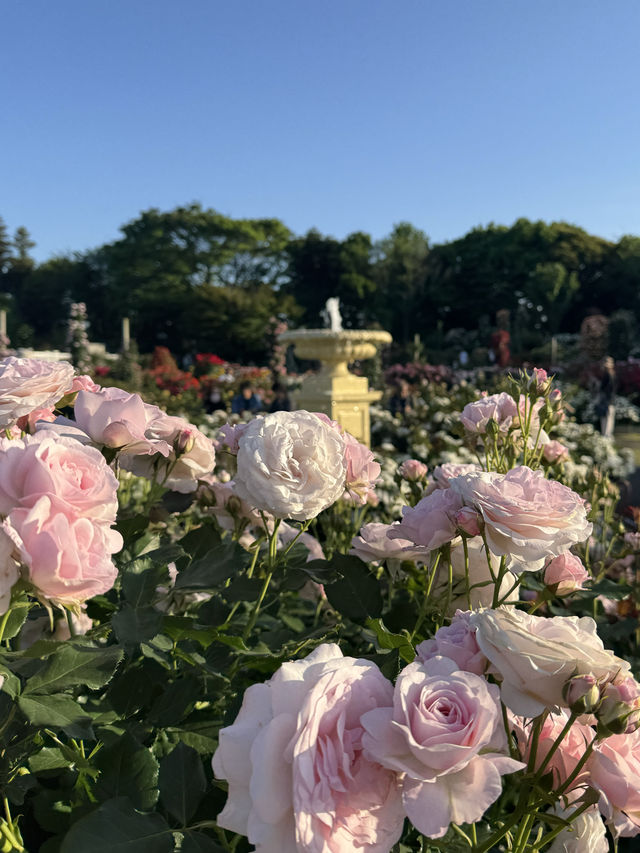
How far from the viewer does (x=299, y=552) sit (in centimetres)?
110

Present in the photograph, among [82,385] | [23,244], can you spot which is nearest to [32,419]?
[82,385]

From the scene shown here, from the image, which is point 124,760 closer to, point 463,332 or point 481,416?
point 481,416

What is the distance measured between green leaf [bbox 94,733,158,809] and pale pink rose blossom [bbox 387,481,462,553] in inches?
15.0

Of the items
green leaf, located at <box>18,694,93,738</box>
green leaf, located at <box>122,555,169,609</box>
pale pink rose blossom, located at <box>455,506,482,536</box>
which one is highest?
pale pink rose blossom, located at <box>455,506,482,536</box>

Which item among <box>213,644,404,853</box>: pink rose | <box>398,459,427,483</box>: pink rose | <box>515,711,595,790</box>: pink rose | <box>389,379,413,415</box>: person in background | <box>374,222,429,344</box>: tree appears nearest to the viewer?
<box>213,644,404,853</box>: pink rose

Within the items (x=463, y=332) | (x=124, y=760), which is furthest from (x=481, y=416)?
(x=463, y=332)

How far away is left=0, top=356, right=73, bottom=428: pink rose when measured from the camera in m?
0.78

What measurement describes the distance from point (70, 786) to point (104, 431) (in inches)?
16.6

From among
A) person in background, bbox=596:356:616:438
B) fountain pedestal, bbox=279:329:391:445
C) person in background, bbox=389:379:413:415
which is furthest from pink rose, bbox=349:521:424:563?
person in background, bbox=596:356:616:438

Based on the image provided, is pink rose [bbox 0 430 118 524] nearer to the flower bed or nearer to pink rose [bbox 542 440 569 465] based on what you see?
the flower bed

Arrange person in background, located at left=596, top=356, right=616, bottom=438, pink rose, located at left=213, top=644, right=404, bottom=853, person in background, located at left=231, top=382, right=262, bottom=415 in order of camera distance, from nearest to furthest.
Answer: pink rose, located at left=213, top=644, right=404, bottom=853 < person in background, located at left=231, top=382, right=262, bottom=415 < person in background, located at left=596, top=356, right=616, bottom=438

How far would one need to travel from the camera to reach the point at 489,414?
1.28 meters

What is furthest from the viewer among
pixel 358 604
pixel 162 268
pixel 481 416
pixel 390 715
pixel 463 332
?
pixel 162 268

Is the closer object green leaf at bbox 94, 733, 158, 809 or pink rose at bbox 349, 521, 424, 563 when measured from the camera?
green leaf at bbox 94, 733, 158, 809
